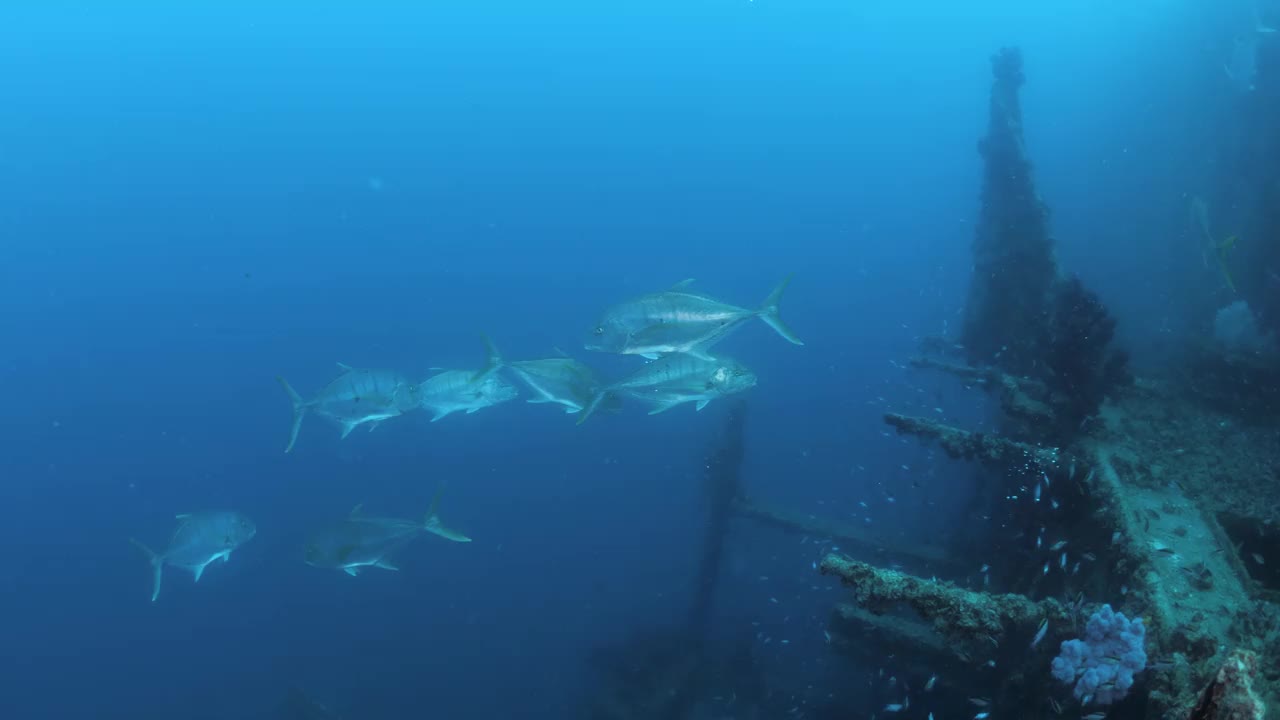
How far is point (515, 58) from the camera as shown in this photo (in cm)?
15538

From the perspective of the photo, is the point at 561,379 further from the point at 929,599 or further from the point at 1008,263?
the point at 1008,263

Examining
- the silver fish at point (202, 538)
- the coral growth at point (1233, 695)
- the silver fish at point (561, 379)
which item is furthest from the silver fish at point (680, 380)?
the silver fish at point (202, 538)

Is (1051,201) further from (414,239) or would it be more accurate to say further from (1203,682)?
(414,239)

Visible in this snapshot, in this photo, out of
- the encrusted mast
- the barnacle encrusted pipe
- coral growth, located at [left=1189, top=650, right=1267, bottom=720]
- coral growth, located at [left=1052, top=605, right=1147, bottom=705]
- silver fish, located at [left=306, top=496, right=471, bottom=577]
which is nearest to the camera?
coral growth, located at [left=1189, top=650, right=1267, bottom=720]

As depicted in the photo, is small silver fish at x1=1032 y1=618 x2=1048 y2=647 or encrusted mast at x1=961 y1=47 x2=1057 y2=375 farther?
encrusted mast at x1=961 y1=47 x2=1057 y2=375

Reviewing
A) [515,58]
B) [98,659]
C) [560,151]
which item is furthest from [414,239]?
[515,58]

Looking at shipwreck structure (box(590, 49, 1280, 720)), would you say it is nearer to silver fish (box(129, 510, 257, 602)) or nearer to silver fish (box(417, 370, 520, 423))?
silver fish (box(417, 370, 520, 423))

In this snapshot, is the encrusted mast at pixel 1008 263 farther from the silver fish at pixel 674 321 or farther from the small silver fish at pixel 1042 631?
the small silver fish at pixel 1042 631

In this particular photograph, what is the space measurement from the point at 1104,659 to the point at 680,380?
171 inches

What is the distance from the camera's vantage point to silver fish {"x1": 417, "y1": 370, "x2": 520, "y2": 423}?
9.16 meters

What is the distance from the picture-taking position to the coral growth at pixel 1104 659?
368 centimetres

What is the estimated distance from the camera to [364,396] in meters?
9.09

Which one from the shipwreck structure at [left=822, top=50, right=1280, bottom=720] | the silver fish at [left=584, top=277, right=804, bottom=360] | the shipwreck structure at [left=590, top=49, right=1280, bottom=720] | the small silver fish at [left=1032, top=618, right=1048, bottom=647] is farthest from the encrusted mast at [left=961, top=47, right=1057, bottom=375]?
the small silver fish at [left=1032, top=618, right=1048, bottom=647]

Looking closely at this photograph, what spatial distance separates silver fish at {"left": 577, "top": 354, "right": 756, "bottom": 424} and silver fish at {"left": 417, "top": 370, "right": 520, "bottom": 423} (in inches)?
100
